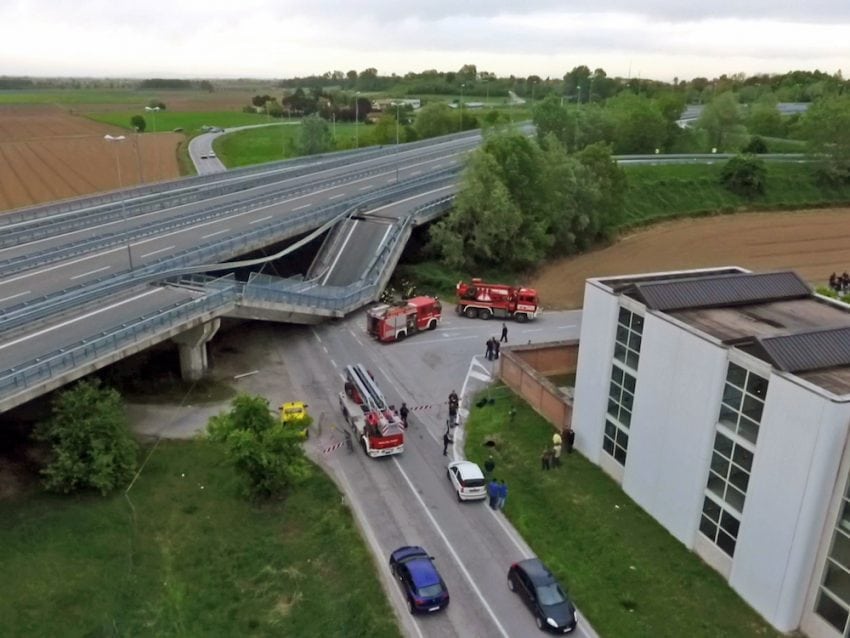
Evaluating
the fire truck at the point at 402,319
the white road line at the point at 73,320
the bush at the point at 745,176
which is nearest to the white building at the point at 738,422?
the fire truck at the point at 402,319

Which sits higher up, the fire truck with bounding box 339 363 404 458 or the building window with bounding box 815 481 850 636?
the building window with bounding box 815 481 850 636

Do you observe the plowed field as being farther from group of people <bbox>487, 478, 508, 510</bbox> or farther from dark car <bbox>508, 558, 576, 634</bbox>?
dark car <bbox>508, 558, 576, 634</bbox>

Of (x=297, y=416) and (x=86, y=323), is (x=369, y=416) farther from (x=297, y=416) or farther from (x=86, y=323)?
(x=86, y=323)

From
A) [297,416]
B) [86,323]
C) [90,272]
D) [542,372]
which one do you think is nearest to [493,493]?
[297,416]

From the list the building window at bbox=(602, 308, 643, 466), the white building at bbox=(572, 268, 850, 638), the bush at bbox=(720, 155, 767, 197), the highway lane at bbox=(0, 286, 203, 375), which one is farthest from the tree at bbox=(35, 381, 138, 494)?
the bush at bbox=(720, 155, 767, 197)

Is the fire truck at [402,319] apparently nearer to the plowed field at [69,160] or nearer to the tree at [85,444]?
the tree at [85,444]

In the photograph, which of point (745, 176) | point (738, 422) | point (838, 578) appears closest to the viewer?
point (838, 578)

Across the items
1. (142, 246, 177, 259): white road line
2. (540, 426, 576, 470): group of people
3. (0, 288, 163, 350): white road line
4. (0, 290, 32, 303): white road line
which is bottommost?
(540, 426, 576, 470): group of people
